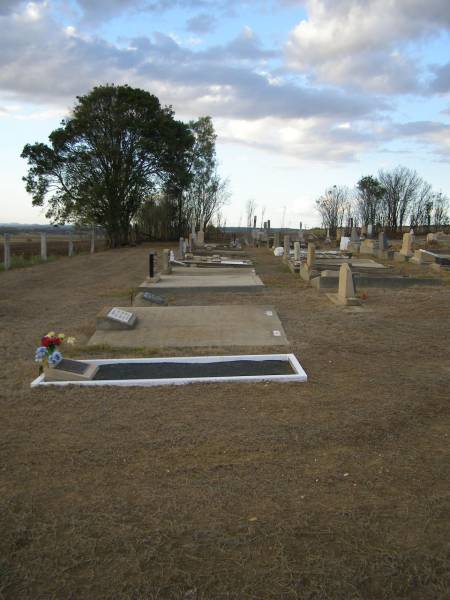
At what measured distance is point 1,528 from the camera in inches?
111

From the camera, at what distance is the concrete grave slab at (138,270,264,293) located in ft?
38.9

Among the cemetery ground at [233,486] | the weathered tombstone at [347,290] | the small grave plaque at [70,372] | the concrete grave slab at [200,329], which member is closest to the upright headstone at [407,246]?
the weathered tombstone at [347,290]

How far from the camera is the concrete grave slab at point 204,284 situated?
11867 mm

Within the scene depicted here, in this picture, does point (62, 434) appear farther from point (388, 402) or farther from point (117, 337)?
point (117, 337)

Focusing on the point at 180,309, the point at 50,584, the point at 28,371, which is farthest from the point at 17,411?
the point at 180,309

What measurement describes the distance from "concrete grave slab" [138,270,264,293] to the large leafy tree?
19.8m

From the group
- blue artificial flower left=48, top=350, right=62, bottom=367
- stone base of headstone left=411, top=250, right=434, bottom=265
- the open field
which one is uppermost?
stone base of headstone left=411, top=250, right=434, bottom=265

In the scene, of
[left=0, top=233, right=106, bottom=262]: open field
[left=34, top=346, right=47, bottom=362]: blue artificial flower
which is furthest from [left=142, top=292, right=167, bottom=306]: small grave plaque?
[left=0, top=233, right=106, bottom=262]: open field

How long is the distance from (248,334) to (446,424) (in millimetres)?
3507

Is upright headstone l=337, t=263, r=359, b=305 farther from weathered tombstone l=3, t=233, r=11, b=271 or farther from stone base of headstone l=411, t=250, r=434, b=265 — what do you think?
weathered tombstone l=3, t=233, r=11, b=271

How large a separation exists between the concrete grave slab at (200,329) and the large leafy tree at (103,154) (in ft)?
81.5

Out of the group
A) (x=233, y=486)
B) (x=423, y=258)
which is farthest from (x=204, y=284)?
(x=423, y=258)

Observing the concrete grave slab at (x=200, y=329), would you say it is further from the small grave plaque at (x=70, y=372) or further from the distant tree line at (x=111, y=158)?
the distant tree line at (x=111, y=158)

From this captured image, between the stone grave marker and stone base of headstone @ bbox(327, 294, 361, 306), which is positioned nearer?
→ the stone grave marker
